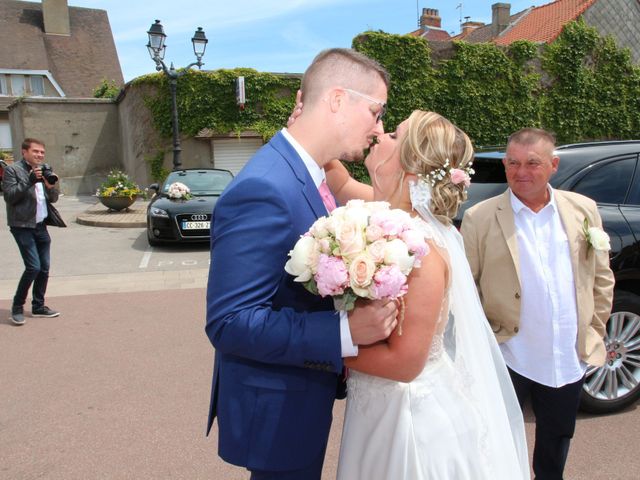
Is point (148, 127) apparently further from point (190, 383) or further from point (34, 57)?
point (34, 57)

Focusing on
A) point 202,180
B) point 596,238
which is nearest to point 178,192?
point 202,180

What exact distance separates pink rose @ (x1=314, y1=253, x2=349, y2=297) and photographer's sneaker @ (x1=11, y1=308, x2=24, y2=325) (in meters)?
5.62

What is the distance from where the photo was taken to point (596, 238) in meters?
2.55

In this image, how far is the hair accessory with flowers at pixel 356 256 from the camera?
1451mm

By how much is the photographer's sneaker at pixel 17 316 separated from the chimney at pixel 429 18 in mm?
38675

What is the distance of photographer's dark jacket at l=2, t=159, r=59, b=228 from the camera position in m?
5.82

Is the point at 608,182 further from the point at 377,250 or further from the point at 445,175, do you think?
the point at 377,250

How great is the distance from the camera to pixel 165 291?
723 centimetres

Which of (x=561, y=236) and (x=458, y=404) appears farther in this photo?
(x=561, y=236)

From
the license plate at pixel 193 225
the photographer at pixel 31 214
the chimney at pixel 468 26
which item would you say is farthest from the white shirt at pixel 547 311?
the chimney at pixel 468 26

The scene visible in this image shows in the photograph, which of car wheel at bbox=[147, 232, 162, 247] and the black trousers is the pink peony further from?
car wheel at bbox=[147, 232, 162, 247]

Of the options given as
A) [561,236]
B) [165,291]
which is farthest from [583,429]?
[165,291]

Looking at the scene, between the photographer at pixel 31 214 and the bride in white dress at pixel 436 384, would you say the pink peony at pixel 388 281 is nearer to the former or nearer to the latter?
the bride in white dress at pixel 436 384

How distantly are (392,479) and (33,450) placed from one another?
2648 millimetres
